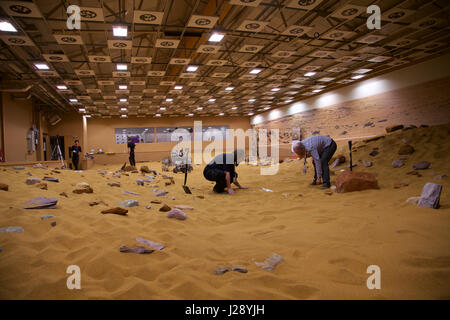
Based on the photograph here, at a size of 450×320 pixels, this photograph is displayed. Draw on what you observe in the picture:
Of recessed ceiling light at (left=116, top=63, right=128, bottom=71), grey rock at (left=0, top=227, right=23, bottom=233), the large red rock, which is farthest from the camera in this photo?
recessed ceiling light at (left=116, top=63, right=128, bottom=71)

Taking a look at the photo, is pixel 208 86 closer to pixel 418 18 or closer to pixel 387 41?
pixel 387 41

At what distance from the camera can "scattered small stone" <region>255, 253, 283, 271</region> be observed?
164cm

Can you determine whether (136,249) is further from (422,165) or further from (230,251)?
(422,165)

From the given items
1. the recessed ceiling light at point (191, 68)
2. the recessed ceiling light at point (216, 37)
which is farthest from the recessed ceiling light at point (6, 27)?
the recessed ceiling light at point (191, 68)

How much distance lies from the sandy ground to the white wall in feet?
29.5

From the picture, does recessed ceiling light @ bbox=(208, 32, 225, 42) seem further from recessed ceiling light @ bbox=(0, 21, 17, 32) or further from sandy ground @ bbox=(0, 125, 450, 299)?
sandy ground @ bbox=(0, 125, 450, 299)

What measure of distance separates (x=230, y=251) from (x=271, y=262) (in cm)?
39

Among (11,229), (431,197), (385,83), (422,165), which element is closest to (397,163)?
(422,165)

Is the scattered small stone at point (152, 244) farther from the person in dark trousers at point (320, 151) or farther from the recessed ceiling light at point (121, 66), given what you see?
the recessed ceiling light at point (121, 66)

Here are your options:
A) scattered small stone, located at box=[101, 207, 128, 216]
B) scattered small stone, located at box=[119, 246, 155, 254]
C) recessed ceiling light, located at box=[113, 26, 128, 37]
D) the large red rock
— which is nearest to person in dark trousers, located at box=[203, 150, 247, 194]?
the large red rock

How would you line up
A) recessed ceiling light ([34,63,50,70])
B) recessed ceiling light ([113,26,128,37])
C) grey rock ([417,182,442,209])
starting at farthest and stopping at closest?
recessed ceiling light ([34,63,50,70]) → recessed ceiling light ([113,26,128,37]) → grey rock ([417,182,442,209])

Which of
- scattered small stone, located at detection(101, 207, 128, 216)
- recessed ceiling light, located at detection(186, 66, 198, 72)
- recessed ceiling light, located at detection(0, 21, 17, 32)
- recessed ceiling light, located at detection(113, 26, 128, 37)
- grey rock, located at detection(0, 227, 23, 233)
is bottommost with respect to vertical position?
scattered small stone, located at detection(101, 207, 128, 216)

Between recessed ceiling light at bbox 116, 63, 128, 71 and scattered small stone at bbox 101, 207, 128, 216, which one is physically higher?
recessed ceiling light at bbox 116, 63, 128, 71
